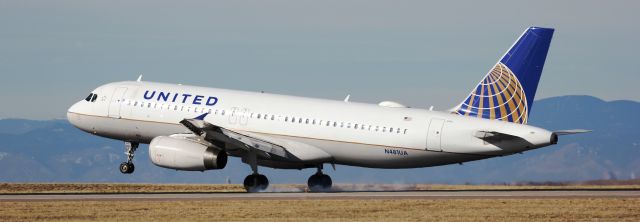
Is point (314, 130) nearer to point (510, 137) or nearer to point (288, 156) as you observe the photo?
point (288, 156)

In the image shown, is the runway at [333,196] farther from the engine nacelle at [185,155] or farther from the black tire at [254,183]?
the black tire at [254,183]

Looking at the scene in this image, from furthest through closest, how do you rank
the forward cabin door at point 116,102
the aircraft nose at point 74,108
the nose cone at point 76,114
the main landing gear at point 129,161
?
the aircraft nose at point 74,108
the nose cone at point 76,114
the forward cabin door at point 116,102
the main landing gear at point 129,161

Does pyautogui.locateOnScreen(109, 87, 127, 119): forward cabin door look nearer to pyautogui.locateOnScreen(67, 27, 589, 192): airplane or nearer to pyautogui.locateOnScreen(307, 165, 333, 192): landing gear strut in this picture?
pyautogui.locateOnScreen(67, 27, 589, 192): airplane

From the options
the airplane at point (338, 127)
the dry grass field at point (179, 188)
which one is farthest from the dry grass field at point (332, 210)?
the dry grass field at point (179, 188)

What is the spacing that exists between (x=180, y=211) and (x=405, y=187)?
2156cm

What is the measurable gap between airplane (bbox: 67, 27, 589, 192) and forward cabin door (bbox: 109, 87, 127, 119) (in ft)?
3.97

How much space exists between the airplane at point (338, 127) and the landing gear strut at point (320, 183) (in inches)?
1.9

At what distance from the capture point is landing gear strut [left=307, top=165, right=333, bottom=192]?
60.5m

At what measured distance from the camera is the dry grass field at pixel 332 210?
42.5 meters

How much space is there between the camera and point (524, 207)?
1804 inches

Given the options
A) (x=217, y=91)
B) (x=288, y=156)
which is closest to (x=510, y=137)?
(x=288, y=156)

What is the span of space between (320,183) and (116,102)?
11.6m

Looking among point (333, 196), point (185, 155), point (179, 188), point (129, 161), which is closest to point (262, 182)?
point (185, 155)

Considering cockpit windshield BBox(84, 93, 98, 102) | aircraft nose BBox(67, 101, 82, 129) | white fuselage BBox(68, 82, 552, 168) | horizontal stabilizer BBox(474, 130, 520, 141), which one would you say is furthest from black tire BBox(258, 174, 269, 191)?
aircraft nose BBox(67, 101, 82, 129)
